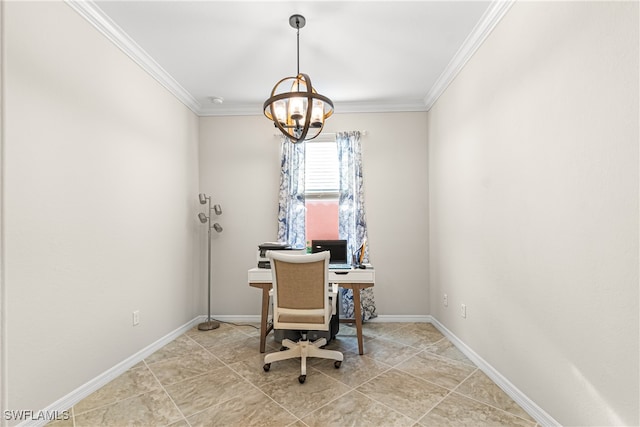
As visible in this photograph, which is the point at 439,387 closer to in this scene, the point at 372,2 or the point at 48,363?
the point at 48,363

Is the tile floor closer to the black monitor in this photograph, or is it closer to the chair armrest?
the chair armrest

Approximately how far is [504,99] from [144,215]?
2.95 m

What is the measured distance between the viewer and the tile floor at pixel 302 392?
6.54 ft

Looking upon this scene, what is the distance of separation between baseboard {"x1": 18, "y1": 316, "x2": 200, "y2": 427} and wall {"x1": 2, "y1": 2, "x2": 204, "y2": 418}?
0.04 m

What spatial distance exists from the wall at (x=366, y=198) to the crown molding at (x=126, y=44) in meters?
0.79

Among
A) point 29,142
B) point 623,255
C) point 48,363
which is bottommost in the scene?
point 48,363

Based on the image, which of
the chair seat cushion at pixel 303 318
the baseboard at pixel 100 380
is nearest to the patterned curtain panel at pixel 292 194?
the chair seat cushion at pixel 303 318

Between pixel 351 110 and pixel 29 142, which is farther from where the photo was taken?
pixel 351 110

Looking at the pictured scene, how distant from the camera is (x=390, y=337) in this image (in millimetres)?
3479

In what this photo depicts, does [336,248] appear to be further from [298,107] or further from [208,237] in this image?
[298,107]

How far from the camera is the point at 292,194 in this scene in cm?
410

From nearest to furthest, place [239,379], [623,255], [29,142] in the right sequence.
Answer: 1. [623,255]
2. [29,142]
3. [239,379]

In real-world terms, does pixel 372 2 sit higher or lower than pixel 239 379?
higher

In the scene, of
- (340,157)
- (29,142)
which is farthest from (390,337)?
(29,142)
